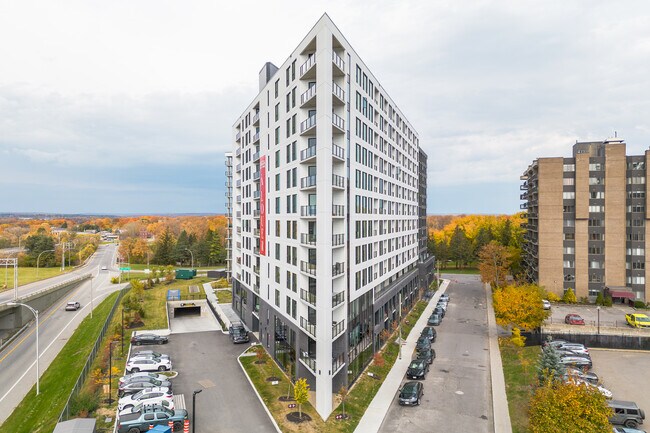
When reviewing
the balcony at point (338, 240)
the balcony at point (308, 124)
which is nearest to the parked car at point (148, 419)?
the balcony at point (338, 240)

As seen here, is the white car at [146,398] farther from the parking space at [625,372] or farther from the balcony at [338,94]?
the parking space at [625,372]

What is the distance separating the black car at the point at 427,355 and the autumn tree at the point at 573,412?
46.9 ft

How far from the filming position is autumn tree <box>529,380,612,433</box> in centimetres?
1861

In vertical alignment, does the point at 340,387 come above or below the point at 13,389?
above

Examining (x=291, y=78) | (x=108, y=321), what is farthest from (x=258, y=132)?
(x=108, y=321)

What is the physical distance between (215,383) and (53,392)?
47.1 feet

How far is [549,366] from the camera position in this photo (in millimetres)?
27391

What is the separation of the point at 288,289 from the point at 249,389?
8127 mm

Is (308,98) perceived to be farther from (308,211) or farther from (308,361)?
(308,361)

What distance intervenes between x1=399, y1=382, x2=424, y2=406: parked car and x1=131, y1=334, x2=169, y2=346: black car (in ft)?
86.0

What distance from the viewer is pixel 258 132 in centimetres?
4153

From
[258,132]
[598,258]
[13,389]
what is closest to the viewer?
[13,389]

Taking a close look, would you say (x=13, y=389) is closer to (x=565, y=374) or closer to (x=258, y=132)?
(x=258, y=132)

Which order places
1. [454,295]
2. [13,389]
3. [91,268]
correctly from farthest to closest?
1. [91,268]
2. [454,295]
3. [13,389]
